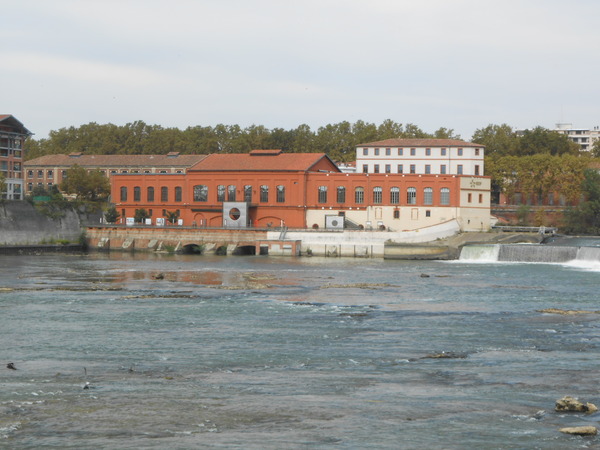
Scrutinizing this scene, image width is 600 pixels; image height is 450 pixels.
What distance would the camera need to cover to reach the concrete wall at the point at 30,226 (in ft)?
308

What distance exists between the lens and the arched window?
98750mm

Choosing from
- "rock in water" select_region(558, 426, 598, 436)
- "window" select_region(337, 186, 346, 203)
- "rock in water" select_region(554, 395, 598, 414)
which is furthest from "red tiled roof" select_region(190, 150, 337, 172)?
"rock in water" select_region(558, 426, 598, 436)

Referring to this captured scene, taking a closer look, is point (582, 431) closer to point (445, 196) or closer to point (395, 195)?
point (445, 196)

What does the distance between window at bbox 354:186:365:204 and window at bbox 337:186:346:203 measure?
49.4 inches

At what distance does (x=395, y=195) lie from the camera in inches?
3873

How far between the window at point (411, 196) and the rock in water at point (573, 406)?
7278 cm

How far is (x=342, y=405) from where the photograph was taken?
85.9ft

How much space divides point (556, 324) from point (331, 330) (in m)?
10.5

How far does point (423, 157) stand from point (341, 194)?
1952 cm

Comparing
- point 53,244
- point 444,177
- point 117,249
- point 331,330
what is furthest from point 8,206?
point 331,330

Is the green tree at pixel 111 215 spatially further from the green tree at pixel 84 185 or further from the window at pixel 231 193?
the green tree at pixel 84 185

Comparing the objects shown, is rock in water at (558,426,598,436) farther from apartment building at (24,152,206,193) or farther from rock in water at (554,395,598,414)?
apartment building at (24,152,206,193)

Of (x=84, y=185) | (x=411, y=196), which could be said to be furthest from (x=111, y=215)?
(x=411, y=196)

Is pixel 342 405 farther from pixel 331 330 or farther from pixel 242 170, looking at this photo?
pixel 242 170
